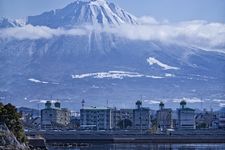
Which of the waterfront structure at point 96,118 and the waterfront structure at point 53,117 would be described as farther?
the waterfront structure at point 53,117

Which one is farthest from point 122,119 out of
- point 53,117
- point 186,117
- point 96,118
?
point 53,117

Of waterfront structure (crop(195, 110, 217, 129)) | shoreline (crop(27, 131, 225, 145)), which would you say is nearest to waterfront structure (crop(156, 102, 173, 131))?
waterfront structure (crop(195, 110, 217, 129))

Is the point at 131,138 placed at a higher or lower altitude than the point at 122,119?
lower

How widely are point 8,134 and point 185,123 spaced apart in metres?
74.7

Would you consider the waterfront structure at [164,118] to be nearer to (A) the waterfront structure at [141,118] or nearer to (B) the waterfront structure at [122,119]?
(A) the waterfront structure at [141,118]

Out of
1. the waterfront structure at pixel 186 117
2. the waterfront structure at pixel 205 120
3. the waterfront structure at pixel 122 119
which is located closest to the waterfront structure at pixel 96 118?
the waterfront structure at pixel 122 119

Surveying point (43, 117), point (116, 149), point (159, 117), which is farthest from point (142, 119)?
point (116, 149)

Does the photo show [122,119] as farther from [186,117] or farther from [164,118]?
[186,117]

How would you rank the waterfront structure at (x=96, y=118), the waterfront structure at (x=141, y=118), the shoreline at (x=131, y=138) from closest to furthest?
the shoreline at (x=131, y=138) → the waterfront structure at (x=141, y=118) → the waterfront structure at (x=96, y=118)

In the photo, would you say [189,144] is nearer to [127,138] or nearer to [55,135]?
[127,138]

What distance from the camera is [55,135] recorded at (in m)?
79.0

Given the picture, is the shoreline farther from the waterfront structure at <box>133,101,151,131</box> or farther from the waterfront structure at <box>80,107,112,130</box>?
the waterfront structure at <box>80,107,112,130</box>

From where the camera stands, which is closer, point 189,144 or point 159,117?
point 189,144

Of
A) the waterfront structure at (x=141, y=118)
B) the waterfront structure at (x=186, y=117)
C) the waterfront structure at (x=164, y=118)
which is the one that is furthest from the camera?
the waterfront structure at (x=186, y=117)
